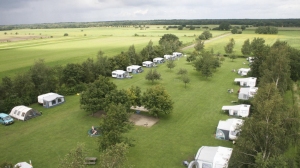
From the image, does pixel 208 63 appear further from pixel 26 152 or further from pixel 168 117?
pixel 26 152

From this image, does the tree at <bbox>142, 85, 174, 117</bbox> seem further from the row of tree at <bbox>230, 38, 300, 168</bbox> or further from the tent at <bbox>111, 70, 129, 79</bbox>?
the tent at <bbox>111, 70, 129, 79</bbox>

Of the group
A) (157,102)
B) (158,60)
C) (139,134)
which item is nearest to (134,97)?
(157,102)

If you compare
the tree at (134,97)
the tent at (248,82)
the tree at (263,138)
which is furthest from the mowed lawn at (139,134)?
the tree at (263,138)

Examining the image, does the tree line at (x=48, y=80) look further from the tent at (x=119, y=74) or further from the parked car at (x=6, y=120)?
the parked car at (x=6, y=120)

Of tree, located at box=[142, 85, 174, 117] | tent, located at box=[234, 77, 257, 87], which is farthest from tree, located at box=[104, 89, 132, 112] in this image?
tent, located at box=[234, 77, 257, 87]

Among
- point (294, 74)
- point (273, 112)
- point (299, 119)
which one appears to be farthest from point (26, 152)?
point (294, 74)
